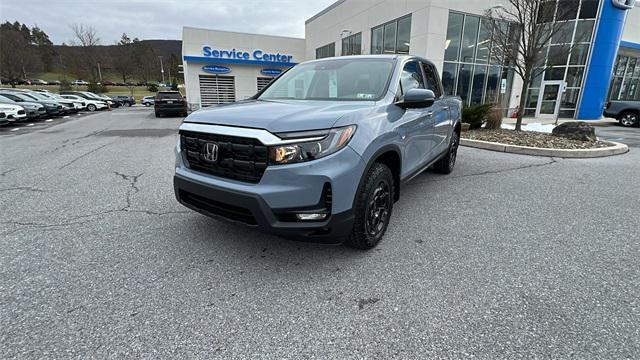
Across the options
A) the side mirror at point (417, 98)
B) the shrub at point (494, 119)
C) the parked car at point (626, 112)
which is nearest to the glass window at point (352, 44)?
the shrub at point (494, 119)

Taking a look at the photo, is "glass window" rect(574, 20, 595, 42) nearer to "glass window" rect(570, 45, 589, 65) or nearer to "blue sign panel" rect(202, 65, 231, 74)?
"glass window" rect(570, 45, 589, 65)

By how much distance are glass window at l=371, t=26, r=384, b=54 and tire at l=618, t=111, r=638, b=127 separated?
12.8 meters

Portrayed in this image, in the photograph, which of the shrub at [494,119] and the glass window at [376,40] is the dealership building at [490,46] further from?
the shrub at [494,119]

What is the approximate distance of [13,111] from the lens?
13.6 metres

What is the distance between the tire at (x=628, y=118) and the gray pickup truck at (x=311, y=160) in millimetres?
18700

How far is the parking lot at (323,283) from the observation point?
196 centimetres

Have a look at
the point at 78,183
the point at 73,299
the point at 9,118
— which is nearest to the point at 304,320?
the point at 73,299

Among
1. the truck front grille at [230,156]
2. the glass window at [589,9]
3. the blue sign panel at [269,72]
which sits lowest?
the truck front grille at [230,156]

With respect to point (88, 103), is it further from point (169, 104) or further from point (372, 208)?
point (372, 208)

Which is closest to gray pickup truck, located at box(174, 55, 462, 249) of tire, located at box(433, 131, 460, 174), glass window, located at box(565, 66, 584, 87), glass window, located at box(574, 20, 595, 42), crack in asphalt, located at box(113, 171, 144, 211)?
crack in asphalt, located at box(113, 171, 144, 211)

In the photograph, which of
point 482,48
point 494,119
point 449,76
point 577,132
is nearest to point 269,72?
point 449,76

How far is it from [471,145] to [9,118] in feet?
57.9

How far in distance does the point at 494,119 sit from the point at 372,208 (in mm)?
9580

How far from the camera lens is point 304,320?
2.15 meters
